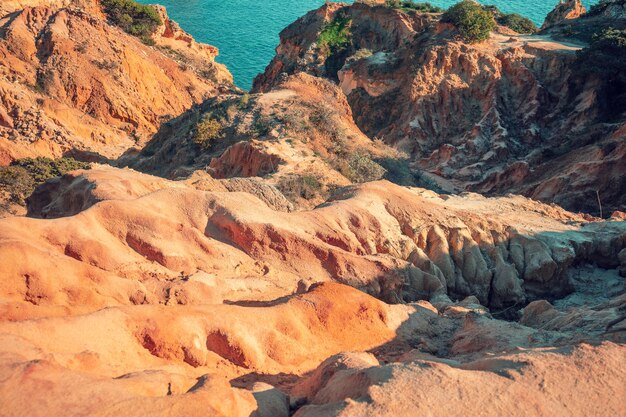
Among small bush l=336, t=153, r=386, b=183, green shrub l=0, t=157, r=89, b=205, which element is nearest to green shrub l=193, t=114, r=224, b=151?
green shrub l=0, t=157, r=89, b=205

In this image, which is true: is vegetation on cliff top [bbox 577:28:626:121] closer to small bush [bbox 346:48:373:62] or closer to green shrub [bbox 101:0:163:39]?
small bush [bbox 346:48:373:62]

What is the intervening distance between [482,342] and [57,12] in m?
37.9

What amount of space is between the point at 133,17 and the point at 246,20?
4082 cm

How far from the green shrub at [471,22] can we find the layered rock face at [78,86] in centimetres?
1817

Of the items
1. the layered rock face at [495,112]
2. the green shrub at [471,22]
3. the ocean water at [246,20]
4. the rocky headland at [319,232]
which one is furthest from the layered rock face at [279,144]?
the ocean water at [246,20]

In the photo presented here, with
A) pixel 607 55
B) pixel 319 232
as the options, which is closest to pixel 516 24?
pixel 607 55

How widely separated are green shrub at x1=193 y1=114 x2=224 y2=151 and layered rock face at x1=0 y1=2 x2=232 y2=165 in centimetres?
980

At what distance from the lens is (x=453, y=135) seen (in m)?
36.9

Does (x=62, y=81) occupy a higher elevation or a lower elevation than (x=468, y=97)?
lower

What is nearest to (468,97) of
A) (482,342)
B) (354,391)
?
(482,342)

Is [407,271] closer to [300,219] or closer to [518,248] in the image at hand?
[300,219]

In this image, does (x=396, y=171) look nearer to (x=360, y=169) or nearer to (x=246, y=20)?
(x=360, y=169)

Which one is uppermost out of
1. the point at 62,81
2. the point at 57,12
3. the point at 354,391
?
the point at 354,391

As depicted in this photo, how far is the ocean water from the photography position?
74.4 meters
